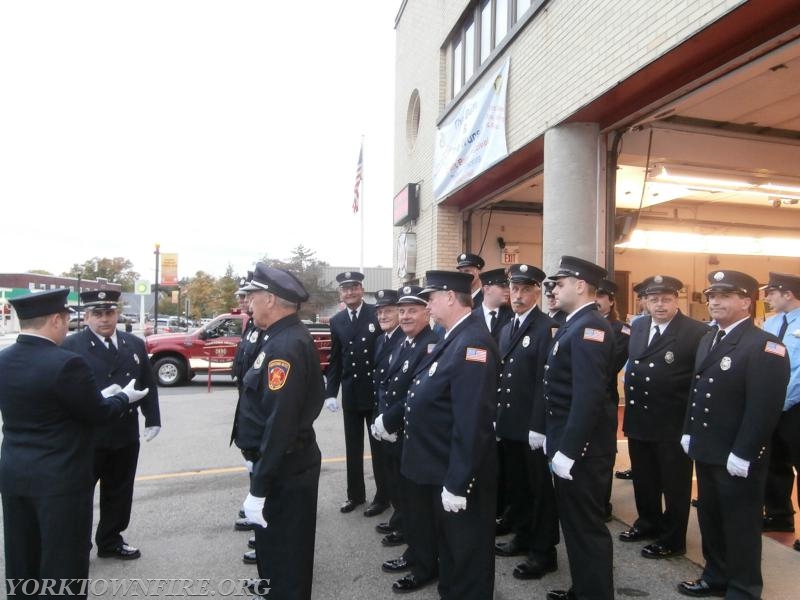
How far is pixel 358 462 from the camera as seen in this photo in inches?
204

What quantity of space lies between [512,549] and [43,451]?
3.34 meters

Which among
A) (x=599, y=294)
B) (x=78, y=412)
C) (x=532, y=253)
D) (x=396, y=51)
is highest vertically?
(x=396, y=51)

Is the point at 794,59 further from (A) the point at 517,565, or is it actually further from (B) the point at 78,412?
(B) the point at 78,412

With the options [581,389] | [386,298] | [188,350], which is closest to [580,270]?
[581,389]

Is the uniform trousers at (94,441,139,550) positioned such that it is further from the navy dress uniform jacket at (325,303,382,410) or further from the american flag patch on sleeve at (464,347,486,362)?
the american flag patch on sleeve at (464,347,486,362)

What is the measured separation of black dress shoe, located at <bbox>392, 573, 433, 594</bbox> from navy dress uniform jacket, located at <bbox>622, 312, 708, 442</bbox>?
2022 mm

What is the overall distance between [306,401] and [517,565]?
7.05 ft

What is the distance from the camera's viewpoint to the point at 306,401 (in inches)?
123

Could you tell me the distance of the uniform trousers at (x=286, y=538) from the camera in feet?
10.0

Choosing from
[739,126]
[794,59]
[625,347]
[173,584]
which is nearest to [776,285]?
[625,347]

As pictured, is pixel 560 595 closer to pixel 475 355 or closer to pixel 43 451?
pixel 475 355

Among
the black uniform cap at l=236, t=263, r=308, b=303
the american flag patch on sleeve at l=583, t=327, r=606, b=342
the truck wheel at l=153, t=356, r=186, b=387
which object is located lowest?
the truck wheel at l=153, t=356, r=186, b=387

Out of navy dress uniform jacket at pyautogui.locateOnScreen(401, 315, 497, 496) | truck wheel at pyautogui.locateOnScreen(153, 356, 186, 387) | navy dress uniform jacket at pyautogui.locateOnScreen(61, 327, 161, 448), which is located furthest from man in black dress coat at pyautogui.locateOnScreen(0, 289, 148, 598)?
truck wheel at pyautogui.locateOnScreen(153, 356, 186, 387)

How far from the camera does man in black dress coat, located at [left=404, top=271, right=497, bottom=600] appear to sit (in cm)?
291
